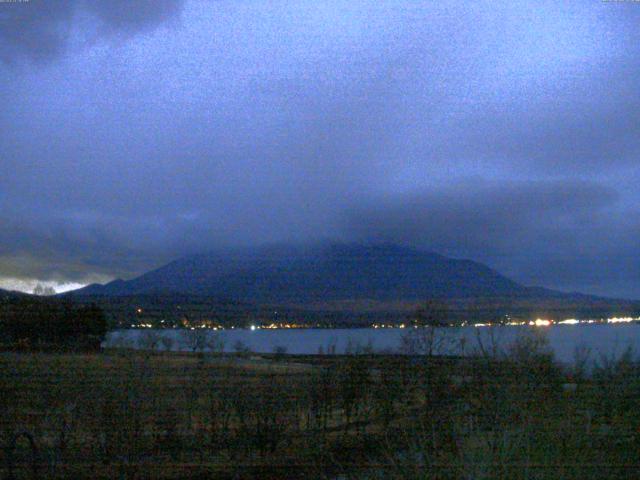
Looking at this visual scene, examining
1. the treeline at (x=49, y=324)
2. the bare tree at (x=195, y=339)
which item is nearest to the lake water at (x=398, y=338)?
the bare tree at (x=195, y=339)

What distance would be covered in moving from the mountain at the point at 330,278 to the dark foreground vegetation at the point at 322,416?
0.75 meters

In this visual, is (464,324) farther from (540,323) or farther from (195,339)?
(195,339)

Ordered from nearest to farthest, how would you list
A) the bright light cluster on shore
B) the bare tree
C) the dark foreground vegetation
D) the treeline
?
the dark foreground vegetation < the bright light cluster on shore < the treeline < the bare tree

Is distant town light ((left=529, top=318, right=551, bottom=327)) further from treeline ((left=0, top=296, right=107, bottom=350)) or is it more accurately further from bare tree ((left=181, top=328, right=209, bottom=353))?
treeline ((left=0, top=296, right=107, bottom=350))

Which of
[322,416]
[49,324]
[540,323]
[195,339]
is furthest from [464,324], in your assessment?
[49,324]

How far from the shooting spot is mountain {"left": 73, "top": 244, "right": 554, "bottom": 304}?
7.69m

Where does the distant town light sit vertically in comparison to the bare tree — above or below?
above

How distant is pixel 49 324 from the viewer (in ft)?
24.3

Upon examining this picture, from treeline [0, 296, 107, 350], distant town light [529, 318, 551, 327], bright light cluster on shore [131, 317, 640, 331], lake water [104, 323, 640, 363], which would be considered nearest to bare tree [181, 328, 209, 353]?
lake water [104, 323, 640, 363]

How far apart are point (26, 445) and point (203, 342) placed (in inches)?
121

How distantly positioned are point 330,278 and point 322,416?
A: 1.53m

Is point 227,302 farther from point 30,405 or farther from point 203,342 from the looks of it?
point 30,405

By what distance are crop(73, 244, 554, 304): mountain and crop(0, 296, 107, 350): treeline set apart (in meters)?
0.44

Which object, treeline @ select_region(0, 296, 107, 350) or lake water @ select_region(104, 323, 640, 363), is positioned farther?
treeline @ select_region(0, 296, 107, 350)
